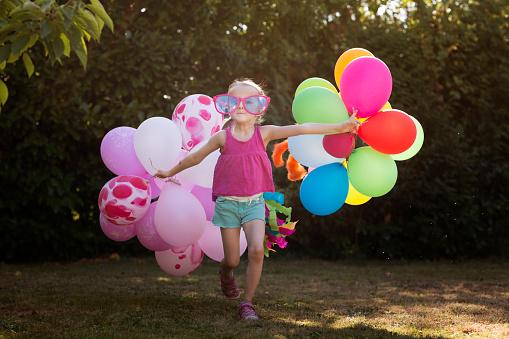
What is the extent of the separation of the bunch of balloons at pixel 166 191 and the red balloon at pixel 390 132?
3.13 feet

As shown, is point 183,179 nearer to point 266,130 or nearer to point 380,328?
point 266,130

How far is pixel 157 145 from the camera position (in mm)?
4559

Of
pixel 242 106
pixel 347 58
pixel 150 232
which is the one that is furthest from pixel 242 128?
pixel 347 58

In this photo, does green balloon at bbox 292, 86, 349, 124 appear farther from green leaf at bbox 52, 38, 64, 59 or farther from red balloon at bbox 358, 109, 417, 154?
green leaf at bbox 52, 38, 64, 59

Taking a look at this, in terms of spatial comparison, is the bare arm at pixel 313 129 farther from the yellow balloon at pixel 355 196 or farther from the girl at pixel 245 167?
the yellow balloon at pixel 355 196

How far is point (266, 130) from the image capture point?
14.4 ft

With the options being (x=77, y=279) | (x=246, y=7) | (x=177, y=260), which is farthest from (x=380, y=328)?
(x=246, y=7)

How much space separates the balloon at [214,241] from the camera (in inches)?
183

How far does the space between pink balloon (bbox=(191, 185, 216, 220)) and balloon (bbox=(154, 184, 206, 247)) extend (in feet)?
0.44

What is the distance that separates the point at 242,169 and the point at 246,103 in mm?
363

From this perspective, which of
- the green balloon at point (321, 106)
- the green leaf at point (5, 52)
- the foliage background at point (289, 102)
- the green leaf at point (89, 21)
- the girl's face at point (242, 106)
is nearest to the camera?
the green leaf at point (89, 21)

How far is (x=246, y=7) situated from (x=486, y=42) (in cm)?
253

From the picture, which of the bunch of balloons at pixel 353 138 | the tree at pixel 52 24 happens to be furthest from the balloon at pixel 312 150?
the tree at pixel 52 24

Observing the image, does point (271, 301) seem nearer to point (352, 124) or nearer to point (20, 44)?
point (352, 124)
